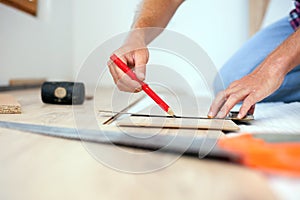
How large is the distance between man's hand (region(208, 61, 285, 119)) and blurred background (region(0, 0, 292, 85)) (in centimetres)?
148

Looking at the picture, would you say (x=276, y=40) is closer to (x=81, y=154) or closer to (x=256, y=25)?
(x=256, y=25)

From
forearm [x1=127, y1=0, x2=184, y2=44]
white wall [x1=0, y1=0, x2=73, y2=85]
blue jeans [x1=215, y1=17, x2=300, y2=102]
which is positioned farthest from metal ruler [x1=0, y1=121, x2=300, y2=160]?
white wall [x1=0, y1=0, x2=73, y2=85]

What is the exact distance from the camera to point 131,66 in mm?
775

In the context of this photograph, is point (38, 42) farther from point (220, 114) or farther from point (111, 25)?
point (220, 114)

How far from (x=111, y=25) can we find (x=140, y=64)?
5.48ft

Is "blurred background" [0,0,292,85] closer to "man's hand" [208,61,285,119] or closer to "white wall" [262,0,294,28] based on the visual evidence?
"white wall" [262,0,294,28]

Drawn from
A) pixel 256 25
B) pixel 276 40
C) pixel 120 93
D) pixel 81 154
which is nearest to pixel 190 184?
pixel 81 154

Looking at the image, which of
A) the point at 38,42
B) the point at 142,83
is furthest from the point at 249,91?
the point at 38,42

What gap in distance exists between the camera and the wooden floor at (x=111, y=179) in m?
0.27

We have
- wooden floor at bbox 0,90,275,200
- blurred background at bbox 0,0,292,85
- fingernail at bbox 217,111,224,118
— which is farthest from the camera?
blurred background at bbox 0,0,292,85

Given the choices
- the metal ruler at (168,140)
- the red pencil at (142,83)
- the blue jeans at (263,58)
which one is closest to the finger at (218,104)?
the red pencil at (142,83)

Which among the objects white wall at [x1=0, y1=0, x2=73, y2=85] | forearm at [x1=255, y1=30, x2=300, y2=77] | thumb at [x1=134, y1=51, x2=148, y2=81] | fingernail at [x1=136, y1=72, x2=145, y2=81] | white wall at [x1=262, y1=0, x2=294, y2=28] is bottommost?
white wall at [x1=0, y1=0, x2=73, y2=85]

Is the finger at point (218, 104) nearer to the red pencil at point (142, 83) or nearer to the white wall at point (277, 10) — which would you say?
the red pencil at point (142, 83)

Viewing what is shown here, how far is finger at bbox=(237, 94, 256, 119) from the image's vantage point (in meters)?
0.67
